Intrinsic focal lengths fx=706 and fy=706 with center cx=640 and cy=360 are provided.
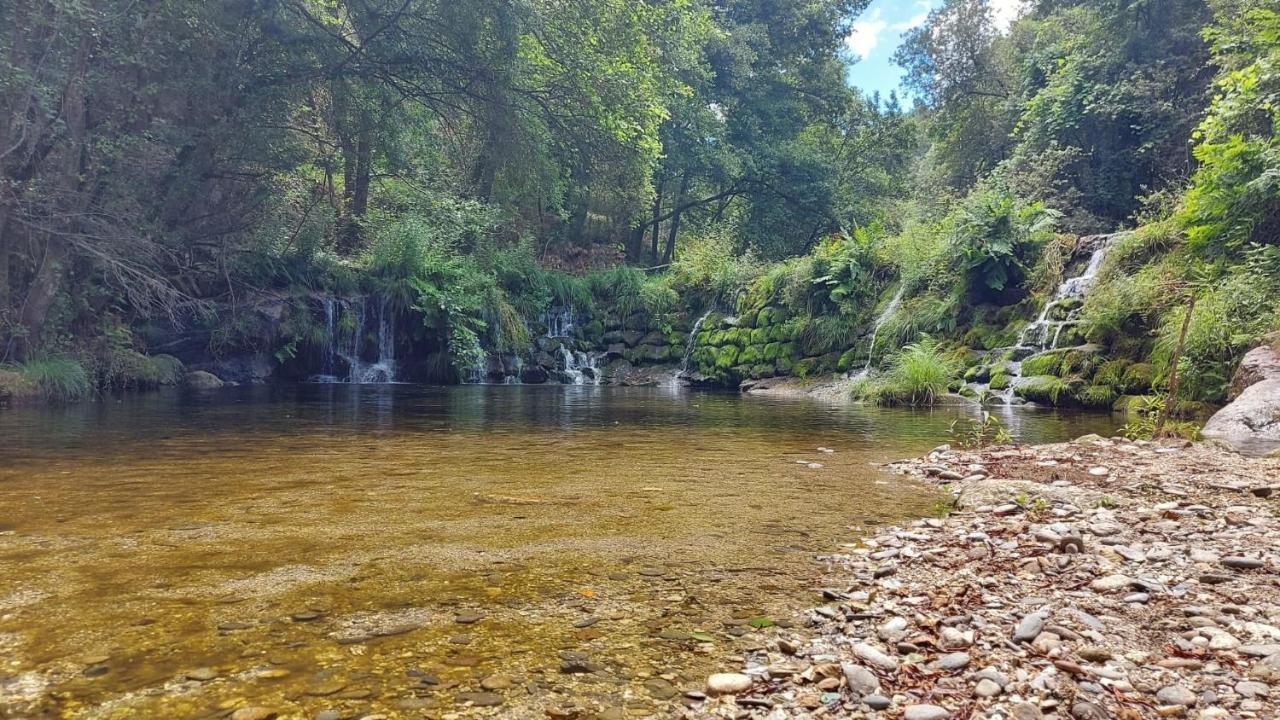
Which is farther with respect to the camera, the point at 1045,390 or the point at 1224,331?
the point at 1045,390

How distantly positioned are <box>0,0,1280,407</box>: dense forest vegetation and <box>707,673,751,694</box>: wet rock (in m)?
8.53

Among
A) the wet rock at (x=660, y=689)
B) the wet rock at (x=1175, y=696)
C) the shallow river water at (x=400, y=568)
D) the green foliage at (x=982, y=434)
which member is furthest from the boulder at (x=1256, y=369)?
the wet rock at (x=660, y=689)

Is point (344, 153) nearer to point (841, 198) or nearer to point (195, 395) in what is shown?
point (195, 395)

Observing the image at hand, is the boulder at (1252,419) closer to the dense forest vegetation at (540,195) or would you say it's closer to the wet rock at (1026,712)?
the dense forest vegetation at (540,195)

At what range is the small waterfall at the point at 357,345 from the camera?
1527cm

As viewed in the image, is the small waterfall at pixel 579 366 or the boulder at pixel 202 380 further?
the small waterfall at pixel 579 366

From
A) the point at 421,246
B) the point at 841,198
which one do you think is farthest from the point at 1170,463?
the point at 841,198

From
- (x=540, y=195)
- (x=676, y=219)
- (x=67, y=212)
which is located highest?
(x=676, y=219)

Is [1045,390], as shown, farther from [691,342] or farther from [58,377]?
[58,377]

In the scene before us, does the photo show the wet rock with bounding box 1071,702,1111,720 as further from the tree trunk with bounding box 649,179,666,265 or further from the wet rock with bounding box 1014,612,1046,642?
the tree trunk with bounding box 649,179,666,265

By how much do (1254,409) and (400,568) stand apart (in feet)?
23.2

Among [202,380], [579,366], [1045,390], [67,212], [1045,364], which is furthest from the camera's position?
[579,366]

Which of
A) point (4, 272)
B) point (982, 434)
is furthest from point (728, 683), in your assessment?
point (4, 272)

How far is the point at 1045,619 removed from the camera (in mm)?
1880
